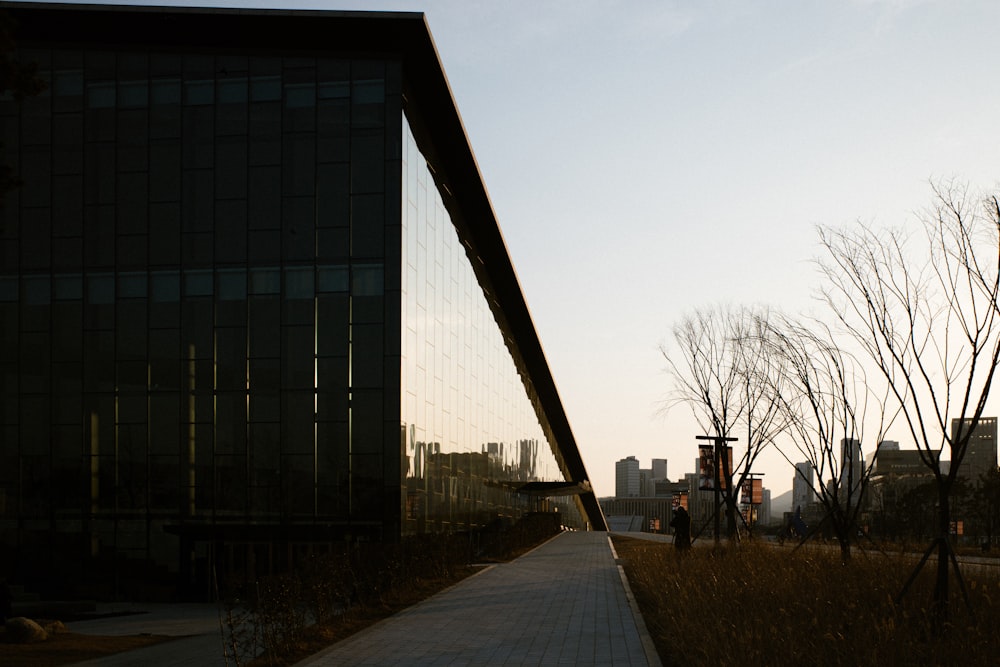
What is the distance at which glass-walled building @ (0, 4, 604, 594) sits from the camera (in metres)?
28.2

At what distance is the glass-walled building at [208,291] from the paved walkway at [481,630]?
3.53 meters

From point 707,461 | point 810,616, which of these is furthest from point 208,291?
point 707,461

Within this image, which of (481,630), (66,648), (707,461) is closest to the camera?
(481,630)

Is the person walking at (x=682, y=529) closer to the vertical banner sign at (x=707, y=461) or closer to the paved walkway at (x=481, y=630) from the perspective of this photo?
the paved walkway at (x=481, y=630)

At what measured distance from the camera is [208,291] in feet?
95.6

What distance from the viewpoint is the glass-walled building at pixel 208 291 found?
92.5ft

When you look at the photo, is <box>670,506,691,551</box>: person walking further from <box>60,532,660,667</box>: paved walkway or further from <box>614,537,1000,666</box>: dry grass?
<box>614,537,1000,666</box>: dry grass

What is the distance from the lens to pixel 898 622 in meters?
13.1

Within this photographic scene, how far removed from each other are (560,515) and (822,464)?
56.9m

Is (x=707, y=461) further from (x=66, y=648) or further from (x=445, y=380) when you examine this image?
(x=66, y=648)

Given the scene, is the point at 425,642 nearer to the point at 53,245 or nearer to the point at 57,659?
the point at 57,659

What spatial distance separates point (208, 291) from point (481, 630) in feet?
53.8

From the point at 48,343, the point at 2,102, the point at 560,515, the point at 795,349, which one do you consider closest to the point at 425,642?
the point at 795,349

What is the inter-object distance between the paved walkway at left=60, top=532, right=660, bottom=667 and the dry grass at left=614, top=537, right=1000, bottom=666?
74 cm
